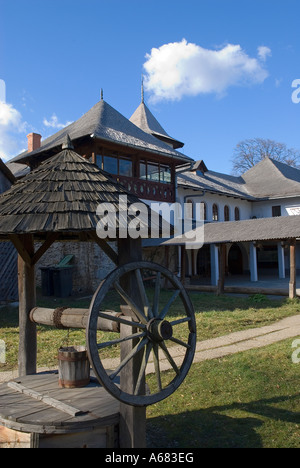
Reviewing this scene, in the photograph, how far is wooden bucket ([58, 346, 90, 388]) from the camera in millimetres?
3973

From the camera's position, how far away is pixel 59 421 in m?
3.17

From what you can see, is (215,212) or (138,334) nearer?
(138,334)

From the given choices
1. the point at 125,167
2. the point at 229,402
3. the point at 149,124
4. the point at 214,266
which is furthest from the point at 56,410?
the point at 149,124

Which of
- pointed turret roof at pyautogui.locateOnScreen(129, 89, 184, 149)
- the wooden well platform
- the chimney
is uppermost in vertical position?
pointed turret roof at pyautogui.locateOnScreen(129, 89, 184, 149)

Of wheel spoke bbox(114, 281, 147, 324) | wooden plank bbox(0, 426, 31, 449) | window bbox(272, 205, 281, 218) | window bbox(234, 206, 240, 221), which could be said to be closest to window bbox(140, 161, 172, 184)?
window bbox(234, 206, 240, 221)

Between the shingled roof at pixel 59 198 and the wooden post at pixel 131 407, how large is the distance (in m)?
0.32

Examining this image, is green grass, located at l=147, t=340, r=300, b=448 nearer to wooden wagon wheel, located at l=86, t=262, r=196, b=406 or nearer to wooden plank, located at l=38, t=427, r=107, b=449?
wooden plank, located at l=38, t=427, r=107, b=449

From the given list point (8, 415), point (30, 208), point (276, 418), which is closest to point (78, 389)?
point (8, 415)

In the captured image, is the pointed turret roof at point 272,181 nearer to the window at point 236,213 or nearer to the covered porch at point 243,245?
the window at point 236,213

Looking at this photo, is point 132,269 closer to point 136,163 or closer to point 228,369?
point 228,369

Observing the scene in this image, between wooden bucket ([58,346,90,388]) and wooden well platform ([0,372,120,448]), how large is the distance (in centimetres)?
25

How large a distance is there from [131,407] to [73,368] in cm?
100

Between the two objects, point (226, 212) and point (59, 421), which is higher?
point (226, 212)

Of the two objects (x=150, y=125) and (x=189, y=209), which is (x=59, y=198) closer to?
(x=189, y=209)
